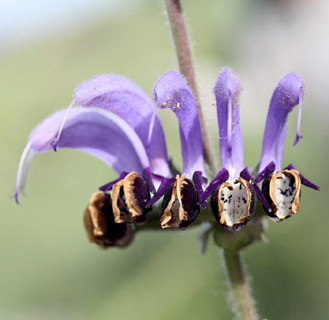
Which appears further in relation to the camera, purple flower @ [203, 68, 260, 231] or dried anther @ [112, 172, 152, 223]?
dried anther @ [112, 172, 152, 223]

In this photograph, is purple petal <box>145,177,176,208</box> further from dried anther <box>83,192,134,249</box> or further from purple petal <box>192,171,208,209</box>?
dried anther <box>83,192,134,249</box>

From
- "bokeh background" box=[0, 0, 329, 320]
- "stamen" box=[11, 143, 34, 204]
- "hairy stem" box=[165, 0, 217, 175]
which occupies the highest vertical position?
"hairy stem" box=[165, 0, 217, 175]

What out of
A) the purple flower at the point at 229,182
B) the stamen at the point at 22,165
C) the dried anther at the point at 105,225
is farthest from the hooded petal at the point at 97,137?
the purple flower at the point at 229,182

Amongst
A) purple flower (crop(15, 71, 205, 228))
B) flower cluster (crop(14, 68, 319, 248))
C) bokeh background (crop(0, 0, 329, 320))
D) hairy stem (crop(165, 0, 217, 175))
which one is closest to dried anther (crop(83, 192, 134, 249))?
flower cluster (crop(14, 68, 319, 248))

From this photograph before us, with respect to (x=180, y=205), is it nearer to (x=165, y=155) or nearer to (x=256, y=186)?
(x=256, y=186)

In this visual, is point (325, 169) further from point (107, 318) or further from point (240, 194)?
point (240, 194)

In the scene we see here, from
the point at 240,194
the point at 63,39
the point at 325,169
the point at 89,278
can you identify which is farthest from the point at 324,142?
the point at 63,39
